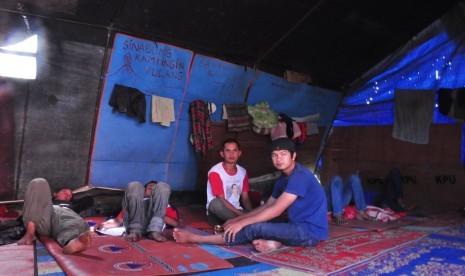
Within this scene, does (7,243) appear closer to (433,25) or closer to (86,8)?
(86,8)

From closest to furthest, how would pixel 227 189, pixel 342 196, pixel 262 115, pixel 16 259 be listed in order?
pixel 16 259, pixel 227 189, pixel 342 196, pixel 262 115

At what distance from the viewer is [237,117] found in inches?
222

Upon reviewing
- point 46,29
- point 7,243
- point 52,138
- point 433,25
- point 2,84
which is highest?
point 433,25

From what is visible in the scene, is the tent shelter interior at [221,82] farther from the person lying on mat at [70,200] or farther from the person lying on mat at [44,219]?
the person lying on mat at [44,219]

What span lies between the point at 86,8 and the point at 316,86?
4.01 meters

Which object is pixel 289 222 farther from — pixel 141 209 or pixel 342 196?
pixel 342 196

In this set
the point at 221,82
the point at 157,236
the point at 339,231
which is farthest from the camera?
the point at 221,82

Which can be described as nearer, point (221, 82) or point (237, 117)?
point (221, 82)

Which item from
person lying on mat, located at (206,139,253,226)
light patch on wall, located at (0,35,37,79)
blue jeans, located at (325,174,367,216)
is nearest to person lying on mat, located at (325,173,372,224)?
blue jeans, located at (325,174,367,216)

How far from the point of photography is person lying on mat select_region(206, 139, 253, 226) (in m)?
4.00

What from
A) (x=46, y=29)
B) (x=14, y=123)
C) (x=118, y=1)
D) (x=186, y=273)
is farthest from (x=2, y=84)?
A: (x=186, y=273)

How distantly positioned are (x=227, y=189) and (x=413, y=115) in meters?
3.50

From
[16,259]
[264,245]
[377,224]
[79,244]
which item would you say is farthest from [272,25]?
[16,259]

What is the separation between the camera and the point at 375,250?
127 inches
